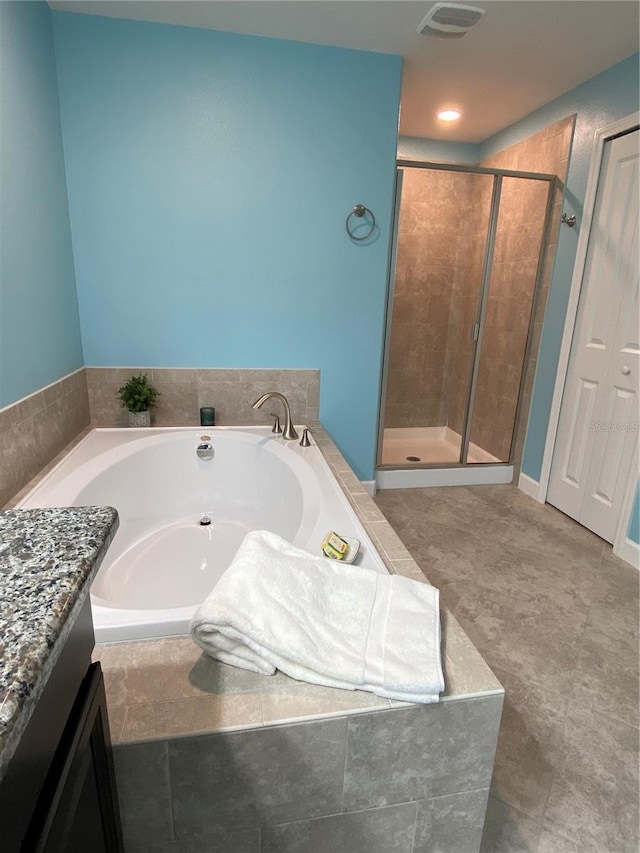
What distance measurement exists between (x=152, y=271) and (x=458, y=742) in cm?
238

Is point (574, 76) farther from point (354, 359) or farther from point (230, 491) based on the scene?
point (230, 491)

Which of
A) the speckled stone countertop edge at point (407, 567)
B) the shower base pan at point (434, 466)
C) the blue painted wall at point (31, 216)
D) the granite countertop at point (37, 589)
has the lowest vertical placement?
the shower base pan at point (434, 466)

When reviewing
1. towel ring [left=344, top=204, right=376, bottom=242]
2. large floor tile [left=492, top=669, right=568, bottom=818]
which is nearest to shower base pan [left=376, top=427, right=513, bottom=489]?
towel ring [left=344, top=204, right=376, bottom=242]

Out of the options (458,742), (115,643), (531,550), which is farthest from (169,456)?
(531,550)

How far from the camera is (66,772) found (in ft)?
1.67

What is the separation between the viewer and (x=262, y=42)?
7.23 feet

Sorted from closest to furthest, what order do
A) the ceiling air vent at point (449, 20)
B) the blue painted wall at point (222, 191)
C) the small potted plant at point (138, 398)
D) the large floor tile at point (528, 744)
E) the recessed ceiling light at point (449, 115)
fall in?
the large floor tile at point (528, 744), the ceiling air vent at point (449, 20), the blue painted wall at point (222, 191), the small potted plant at point (138, 398), the recessed ceiling light at point (449, 115)

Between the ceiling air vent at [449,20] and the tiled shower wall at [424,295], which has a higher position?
the ceiling air vent at [449,20]

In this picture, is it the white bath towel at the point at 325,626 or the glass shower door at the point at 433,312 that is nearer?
the white bath towel at the point at 325,626

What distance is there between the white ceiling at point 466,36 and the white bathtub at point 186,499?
1.91m

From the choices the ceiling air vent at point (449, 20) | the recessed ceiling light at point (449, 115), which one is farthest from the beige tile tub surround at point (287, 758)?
the recessed ceiling light at point (449, 115)

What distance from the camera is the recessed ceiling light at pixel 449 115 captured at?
2.99 meters

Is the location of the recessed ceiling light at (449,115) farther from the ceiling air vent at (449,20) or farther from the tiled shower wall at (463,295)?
the ceiling air vent at (449,20)

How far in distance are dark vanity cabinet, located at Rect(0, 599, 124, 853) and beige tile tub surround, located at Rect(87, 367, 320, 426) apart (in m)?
2.02
